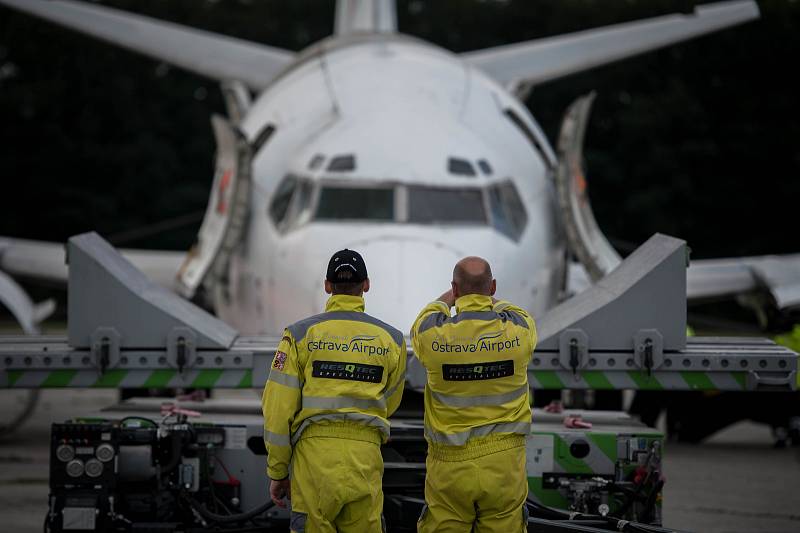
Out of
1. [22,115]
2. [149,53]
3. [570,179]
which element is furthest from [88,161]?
[570,179]

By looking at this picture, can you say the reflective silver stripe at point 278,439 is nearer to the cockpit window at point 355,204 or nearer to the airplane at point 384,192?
the airplane at point 384,192

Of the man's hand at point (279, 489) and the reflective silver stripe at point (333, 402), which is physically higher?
the reflective silver stripe at point (333, 402)

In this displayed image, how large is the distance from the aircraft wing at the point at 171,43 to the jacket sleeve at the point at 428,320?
1089cm

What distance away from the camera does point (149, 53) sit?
54.2 feet

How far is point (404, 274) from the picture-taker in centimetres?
913

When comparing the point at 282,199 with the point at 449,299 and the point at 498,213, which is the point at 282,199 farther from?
the point at 449,299

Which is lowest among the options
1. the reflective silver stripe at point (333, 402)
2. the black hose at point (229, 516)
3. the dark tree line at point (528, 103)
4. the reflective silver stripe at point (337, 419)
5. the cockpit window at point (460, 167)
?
the black hose at point (229, 516)

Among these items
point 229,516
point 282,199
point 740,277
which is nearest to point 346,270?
point 229,516

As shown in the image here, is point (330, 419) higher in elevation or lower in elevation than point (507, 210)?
lower


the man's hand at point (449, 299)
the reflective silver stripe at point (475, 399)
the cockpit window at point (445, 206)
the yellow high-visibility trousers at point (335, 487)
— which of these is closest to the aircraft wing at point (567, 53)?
the cockpit window at point (445, 206)

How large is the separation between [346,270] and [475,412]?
2.95 ft

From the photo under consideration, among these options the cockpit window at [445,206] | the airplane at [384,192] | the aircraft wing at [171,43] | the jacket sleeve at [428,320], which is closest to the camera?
the jacket sleeve at [428,320]

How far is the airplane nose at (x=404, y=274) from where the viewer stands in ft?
28.8

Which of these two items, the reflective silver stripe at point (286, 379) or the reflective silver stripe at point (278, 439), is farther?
the reflective silver stripe at point (286, 379)
